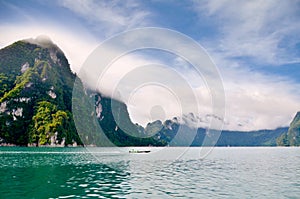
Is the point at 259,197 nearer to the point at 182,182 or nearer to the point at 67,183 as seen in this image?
the point at 182,182

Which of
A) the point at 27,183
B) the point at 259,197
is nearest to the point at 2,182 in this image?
the point at 27,183

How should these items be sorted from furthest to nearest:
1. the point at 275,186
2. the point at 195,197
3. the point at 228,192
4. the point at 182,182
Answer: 1. the point at 182,182
2. the point at 275,186
3. the point at 228,192
4. the point at 195,197

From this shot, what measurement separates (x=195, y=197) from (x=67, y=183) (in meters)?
20.0

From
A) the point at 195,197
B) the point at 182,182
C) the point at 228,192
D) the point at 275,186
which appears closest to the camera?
the point at 195,197

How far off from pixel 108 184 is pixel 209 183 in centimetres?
1510

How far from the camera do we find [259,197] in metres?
33.4

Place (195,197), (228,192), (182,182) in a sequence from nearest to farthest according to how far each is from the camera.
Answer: (195,197) → (228,192) → (182,182)

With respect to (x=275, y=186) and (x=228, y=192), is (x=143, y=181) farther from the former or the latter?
(x=275, y=186)

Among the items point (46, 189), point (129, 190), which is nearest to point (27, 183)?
point (46, 189)

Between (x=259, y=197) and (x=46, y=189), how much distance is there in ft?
87.2

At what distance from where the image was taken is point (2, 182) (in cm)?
4266

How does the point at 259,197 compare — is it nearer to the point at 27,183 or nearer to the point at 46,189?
the point at 46,189

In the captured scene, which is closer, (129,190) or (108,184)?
(129,190)

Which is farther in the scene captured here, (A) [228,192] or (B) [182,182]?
(B) [182,182]
